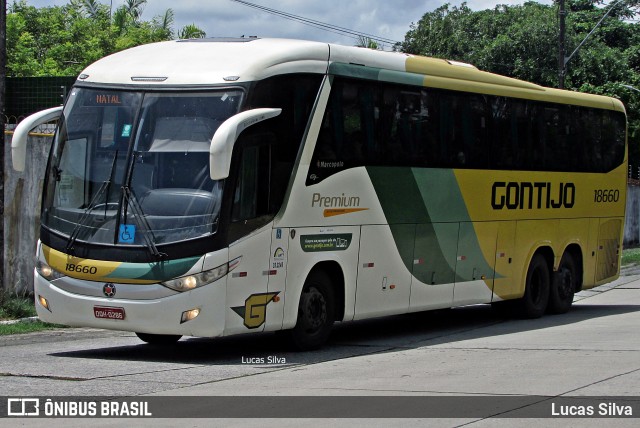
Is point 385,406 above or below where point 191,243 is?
below

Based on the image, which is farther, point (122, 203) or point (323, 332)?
point (323, 332)

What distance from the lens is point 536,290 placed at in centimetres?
1961

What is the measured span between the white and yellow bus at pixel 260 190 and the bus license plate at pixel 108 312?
0.07 feet

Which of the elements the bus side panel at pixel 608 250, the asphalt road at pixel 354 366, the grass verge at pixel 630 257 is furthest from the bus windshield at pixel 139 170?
the grass verge at pixel 630 257

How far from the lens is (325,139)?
45.4 feet

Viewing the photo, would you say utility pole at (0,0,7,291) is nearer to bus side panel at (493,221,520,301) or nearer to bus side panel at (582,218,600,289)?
bus side panel at (493,221,520,301)

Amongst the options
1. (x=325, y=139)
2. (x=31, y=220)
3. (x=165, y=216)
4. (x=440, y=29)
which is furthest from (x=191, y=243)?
(x=440, y=29)

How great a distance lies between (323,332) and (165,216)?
9.35 feet

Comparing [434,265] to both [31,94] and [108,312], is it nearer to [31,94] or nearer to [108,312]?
[108,312]

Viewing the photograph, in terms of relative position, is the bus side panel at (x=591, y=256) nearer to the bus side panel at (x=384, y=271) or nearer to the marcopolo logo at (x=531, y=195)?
the marcopolo logo at (x=531, y=195)

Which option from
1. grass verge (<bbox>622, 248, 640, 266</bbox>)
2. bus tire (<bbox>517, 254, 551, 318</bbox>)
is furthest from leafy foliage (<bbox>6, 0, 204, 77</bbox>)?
bus tire (<bbox>517, 254, 551, 318</bbox>)

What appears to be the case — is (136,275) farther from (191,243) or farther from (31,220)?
(31,220)

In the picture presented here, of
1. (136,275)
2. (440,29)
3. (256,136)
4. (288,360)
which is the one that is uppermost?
(440,29)

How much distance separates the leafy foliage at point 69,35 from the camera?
44375mm
